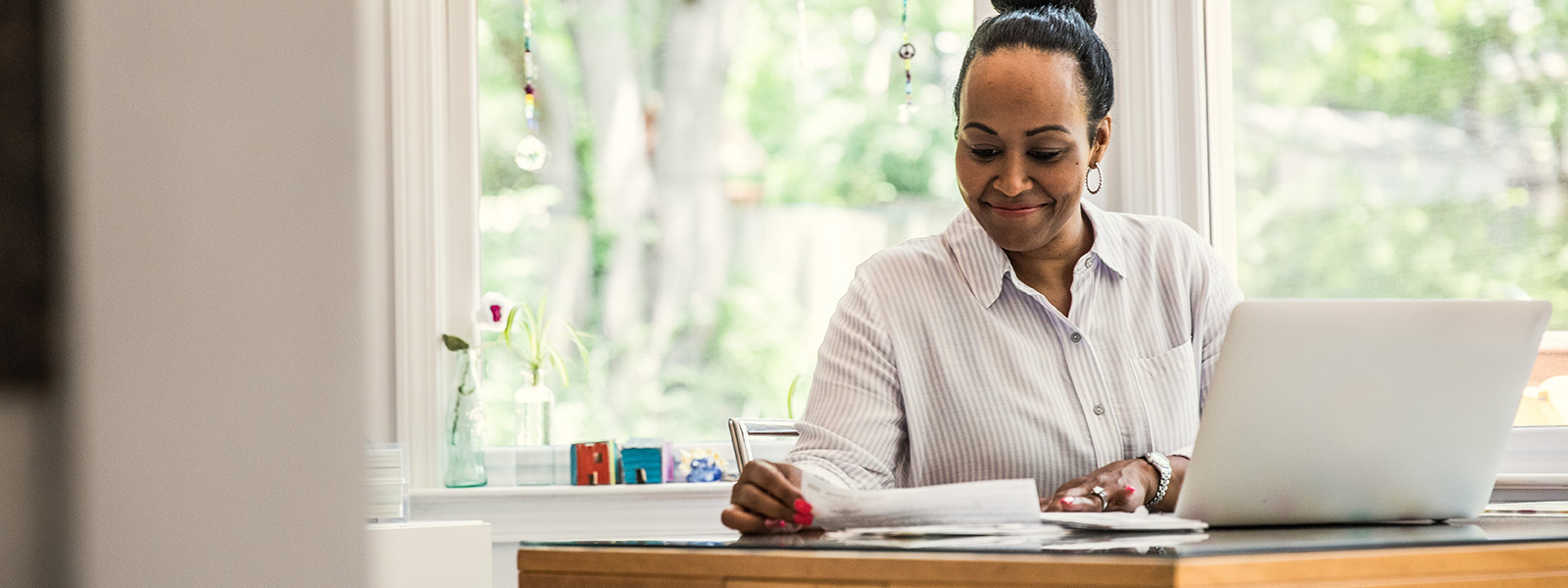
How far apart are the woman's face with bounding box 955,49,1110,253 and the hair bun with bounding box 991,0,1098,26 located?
8.2 inches

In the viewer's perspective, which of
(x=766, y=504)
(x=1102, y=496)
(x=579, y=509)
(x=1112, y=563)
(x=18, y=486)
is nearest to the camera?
(x=18, y=486)

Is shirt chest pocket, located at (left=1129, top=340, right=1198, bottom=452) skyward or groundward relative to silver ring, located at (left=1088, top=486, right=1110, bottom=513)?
skyward

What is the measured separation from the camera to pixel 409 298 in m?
2.58

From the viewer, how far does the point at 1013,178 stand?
5.65ft

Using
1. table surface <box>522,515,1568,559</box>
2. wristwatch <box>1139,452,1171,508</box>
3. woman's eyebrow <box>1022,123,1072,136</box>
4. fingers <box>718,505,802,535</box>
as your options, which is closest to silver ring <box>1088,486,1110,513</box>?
wristwatch <box>1139,452,1171,508</box>

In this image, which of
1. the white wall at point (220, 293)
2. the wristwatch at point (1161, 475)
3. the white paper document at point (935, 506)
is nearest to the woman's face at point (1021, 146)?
the wristwatch at point (1161, 475)

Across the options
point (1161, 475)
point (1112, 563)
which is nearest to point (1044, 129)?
point (1161, 475)

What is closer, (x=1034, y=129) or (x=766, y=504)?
(x=766, y=504)

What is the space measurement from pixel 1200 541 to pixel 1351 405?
0.79ft

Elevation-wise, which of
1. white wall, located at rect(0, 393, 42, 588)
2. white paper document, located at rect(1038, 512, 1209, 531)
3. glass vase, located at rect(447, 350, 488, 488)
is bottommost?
glass vase, located at rect(447, 350, 488, 488)

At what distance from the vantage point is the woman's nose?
5.65 ft

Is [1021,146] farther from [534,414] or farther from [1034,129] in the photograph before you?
[534,414]

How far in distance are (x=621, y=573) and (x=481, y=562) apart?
4.39 ft

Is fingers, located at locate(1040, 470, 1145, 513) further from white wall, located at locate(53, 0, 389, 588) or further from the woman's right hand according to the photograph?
white wall, located at locate(53, 0, 389, 588)
